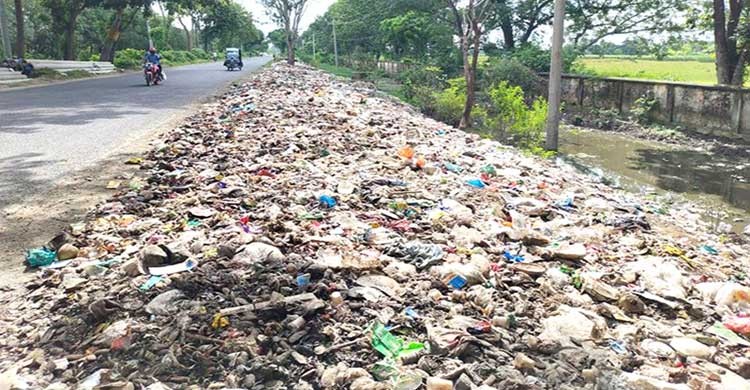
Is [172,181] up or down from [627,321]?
up

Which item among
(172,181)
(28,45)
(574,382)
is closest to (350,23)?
(28,45)

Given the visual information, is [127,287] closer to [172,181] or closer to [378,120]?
[172,181]

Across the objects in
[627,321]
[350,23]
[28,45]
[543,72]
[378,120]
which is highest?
[350,23]

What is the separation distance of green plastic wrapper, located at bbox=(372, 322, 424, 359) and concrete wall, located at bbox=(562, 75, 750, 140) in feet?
41.0

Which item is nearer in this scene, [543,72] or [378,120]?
[378,120]

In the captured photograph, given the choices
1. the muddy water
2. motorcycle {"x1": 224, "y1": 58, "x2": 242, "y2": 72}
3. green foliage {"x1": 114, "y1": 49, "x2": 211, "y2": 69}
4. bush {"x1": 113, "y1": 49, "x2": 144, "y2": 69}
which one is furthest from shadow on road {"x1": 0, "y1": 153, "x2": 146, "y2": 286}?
bush {"x1": 113, "y1": 49, "x2": 144, "y2": 69}

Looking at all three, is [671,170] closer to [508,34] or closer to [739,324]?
[739,324]

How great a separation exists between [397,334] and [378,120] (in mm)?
6718

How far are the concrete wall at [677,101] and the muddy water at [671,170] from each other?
143 cm

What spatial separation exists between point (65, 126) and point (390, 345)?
6519 millimetres

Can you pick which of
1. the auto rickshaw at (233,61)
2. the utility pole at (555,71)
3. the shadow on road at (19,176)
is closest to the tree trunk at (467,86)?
the utility pole at (555,71)

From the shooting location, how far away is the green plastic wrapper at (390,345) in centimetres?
218

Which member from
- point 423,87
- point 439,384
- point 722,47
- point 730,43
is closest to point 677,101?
point 722,47

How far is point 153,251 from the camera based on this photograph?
2.82 meters
